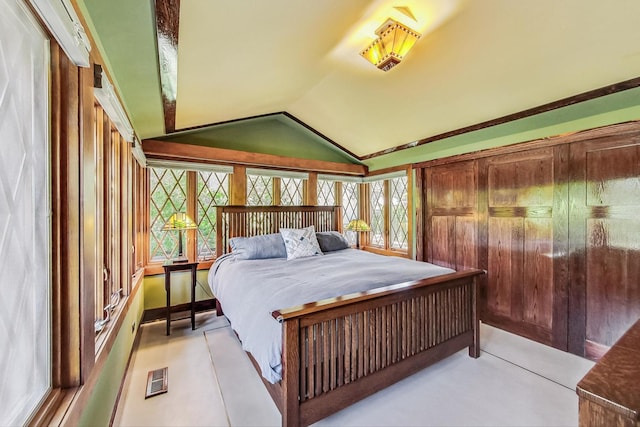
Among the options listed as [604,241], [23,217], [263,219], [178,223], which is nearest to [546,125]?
[604,241]

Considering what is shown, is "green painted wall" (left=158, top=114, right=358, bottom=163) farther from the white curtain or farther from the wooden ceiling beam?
the white curtain

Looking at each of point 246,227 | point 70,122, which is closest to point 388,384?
point 70,122

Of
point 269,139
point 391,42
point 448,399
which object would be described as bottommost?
point 448,399

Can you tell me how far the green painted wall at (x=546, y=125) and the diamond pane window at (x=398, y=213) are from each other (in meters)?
0.65

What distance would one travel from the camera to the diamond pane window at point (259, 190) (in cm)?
407

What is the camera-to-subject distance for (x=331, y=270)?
8.58 ft

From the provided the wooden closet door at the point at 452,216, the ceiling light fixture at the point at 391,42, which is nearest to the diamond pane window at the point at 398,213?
the wooden closet door at the point at 452,216

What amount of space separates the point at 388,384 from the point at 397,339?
12.4 inches

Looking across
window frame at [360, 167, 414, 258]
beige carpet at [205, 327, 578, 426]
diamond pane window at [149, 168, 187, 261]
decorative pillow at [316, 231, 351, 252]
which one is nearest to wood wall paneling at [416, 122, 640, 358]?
beige carpet at [205, 327, 578, 426]

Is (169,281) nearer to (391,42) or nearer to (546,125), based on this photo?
(391,42)

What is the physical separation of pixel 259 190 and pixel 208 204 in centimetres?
77

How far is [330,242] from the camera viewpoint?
3881mm

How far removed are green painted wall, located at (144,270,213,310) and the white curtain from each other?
8.63ft

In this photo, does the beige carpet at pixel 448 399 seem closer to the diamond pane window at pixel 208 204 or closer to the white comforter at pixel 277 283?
the white comforter at pixel 277 283
